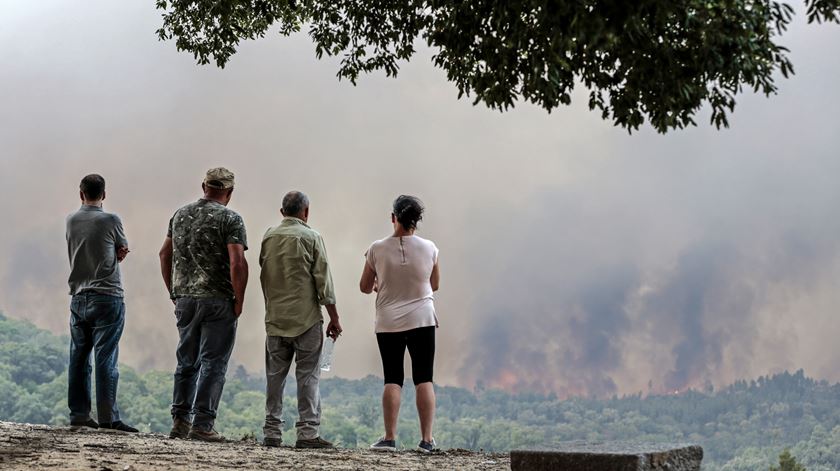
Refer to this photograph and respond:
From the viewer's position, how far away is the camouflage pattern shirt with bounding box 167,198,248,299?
10.1 m

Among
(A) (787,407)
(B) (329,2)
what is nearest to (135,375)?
(A) (787,407)

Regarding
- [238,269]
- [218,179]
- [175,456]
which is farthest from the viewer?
[218,179]

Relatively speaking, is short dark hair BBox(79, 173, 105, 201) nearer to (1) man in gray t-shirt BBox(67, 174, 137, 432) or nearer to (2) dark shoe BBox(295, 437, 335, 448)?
(1) man in gray t-shirt BBox(67, 174, 137, 432)

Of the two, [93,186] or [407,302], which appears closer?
[407,302]

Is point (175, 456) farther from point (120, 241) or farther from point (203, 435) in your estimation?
point (120, 241)

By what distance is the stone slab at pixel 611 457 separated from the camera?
6.98m

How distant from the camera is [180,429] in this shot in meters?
10.5

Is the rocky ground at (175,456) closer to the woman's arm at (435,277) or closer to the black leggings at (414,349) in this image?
the black leggings at (414,349)

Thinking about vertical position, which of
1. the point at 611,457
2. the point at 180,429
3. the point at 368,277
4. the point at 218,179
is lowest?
the point at 611,457

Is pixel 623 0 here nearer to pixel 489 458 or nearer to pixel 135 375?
pixel 489 458

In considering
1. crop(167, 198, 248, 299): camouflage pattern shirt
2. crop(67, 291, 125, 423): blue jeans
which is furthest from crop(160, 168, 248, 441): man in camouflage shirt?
crop(67, 291, 125, 423): blue jeans

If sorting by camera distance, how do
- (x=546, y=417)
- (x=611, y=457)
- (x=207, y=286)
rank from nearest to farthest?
(x=611, y=457) → (x=207, y=286) → (x=546, y=417)

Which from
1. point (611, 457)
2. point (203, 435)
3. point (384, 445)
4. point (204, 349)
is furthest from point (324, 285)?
point (611, 457)

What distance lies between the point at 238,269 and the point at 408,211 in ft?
5.63
